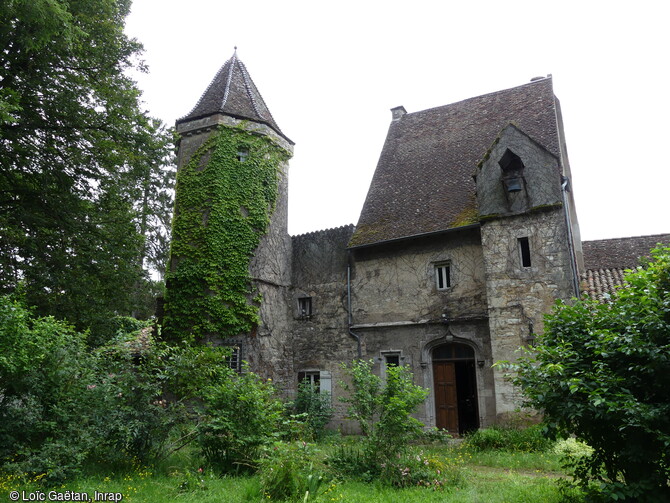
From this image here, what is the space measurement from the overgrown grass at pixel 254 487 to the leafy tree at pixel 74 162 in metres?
6.44

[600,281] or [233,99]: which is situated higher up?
[233,99]

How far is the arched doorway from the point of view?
1436 centimetres

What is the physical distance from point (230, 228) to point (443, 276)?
6891mm

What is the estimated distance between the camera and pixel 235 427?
8.63 metres

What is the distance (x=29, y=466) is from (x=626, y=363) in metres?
8.19

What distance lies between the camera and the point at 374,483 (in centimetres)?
771

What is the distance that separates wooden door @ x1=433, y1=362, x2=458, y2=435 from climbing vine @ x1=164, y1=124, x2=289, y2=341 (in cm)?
589

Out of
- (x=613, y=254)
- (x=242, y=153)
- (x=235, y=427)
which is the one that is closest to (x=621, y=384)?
(x=235, y=427)

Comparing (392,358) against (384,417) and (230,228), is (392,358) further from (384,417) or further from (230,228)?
(384,417)

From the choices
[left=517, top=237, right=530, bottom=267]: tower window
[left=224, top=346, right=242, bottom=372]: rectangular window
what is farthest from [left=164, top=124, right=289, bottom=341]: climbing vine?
[left=517, top=237, right=530, bottom=267]: tower window

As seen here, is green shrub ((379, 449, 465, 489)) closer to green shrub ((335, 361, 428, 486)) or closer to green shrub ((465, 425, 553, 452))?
green shrub ((335, 361, 428, 486))

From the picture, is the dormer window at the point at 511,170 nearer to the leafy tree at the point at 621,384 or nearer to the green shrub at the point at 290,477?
the leafy tree at the point at 621,384

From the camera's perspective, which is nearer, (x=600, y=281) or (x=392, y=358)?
(x=600, y=281)

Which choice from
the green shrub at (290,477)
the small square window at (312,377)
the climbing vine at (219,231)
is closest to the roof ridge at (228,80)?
the climbing vine at (219,231)
